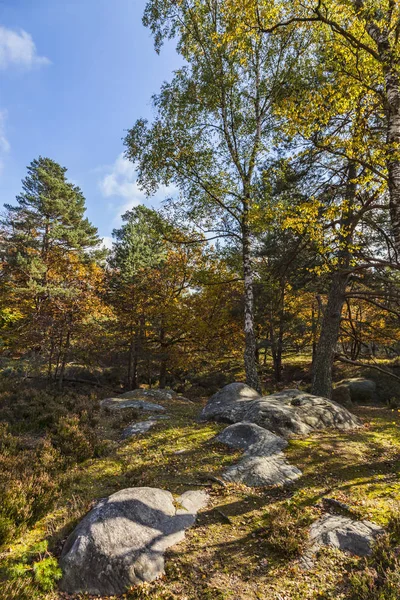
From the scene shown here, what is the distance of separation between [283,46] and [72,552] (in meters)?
16.0

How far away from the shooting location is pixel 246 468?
5461 millimetres

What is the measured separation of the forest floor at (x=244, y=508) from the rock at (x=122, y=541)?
17 centimetres

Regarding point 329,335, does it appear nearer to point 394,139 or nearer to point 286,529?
point 394,139

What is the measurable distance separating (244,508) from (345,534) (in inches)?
56.0

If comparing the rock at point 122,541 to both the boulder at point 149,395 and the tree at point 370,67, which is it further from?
the boulder at point 149,395

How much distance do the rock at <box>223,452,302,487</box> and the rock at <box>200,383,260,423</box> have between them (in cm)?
231

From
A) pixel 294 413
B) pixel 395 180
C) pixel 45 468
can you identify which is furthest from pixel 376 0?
pixel 45 468

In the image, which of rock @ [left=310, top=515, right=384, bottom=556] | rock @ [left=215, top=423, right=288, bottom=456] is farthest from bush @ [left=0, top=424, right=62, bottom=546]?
rock @ [left=310, top=515, right=384, bottom=556]

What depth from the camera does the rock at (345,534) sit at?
11.7 ft

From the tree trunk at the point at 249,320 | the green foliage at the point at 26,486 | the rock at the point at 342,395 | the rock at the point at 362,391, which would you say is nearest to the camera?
the green foliage at the point at 26,486

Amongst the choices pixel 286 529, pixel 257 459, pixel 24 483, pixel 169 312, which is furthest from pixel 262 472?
pixel 169 312

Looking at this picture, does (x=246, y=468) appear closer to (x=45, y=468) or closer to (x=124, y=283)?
(x=45, y=468)

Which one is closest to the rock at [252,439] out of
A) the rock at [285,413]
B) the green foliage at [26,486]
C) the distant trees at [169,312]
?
the rock at [285,413]

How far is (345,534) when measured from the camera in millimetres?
3742
